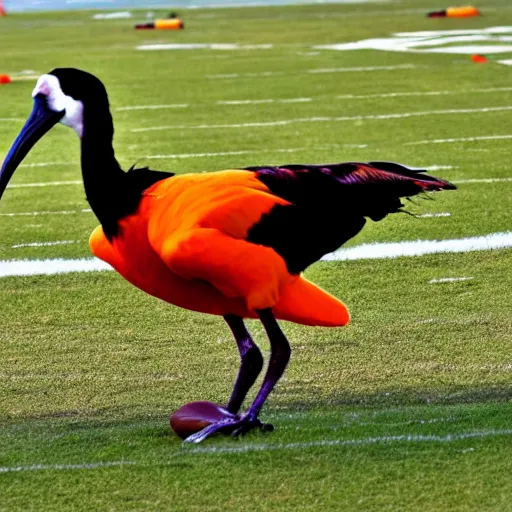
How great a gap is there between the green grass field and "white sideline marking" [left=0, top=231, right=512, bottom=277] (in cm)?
13

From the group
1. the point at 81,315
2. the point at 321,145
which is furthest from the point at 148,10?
the point at 81,315

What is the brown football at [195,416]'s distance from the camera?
209 inches

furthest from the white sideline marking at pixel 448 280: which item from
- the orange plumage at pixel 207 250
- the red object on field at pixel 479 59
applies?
the red object on field at pixel 479 59

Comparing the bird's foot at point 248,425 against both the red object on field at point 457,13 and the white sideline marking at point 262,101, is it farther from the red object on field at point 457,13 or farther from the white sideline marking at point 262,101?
the red object on field at point 457,13

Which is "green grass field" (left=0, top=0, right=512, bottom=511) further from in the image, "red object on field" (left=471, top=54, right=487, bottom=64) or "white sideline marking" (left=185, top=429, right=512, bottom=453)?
"red object on field" (left=471, top=54, right=487, bottom=64)

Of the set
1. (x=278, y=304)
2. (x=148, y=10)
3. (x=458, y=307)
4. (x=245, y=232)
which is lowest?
(x=148, y=10)

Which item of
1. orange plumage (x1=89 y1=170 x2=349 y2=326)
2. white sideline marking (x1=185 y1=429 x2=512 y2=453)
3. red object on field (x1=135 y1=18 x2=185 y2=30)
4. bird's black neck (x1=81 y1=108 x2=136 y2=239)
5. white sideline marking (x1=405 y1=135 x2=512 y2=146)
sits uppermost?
bird's black neck (x1=81 y1=108 x2=136 y2=239)

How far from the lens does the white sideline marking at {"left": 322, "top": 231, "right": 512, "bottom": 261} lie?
8.52m

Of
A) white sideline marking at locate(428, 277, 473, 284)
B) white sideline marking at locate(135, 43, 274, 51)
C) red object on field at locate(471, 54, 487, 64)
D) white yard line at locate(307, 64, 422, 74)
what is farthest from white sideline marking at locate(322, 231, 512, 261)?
white sideline marking at locate(135, 43, 274, 51)

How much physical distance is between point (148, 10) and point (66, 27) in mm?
6466

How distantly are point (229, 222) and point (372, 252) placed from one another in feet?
11.8

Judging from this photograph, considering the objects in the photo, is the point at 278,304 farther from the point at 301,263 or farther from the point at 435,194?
the point at 435,194

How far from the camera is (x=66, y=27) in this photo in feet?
92.3

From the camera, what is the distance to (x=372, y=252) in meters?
8.62
